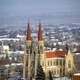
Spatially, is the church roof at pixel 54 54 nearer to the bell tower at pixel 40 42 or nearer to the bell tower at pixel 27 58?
the bell tower at pixel 40 42

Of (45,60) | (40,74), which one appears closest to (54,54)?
(45,60)

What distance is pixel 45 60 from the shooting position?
2.73 m

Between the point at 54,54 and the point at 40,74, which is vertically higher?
the point at 54,54

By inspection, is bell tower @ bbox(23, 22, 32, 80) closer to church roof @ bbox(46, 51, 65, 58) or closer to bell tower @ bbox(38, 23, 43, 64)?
bell tower @ bbox(38, 23, 43, 64)

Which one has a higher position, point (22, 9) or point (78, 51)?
point (22, 9)

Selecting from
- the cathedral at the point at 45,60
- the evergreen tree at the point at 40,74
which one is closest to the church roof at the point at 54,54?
the cathedral at the point at 45,60

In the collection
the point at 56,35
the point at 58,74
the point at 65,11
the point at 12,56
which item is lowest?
the point at 58,74

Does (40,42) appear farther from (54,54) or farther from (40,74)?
(40,74)

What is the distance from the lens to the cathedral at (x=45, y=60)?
8.91 ft

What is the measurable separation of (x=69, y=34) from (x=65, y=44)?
13 cm

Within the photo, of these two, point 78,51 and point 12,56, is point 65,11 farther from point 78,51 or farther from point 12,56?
point 12,56

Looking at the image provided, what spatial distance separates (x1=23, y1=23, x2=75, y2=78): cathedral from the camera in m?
2.71

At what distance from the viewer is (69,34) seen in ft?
9.38

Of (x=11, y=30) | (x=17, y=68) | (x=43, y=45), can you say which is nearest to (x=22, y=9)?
(x=11, y=30)
